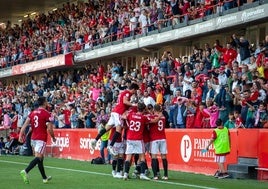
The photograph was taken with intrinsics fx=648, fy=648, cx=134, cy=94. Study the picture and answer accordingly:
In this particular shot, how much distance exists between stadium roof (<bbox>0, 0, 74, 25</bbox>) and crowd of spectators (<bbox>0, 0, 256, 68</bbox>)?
37.8 inches

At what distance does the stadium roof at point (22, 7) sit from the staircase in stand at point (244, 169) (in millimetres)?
37087

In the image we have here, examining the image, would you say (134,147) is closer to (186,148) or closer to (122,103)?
(122,103)

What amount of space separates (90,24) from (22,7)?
1832 centimetres

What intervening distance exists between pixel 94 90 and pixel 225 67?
10.9 meters

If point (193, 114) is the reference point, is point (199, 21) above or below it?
above

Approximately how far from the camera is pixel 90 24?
40438mm

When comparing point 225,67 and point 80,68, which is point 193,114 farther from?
point 80,68

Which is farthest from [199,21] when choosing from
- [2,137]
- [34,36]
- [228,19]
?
[34,36]

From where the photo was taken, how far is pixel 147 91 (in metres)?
26.1

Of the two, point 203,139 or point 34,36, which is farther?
point 34,36

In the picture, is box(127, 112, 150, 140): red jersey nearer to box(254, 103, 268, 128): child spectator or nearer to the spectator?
box(254, 103, 268, 128): child spectator

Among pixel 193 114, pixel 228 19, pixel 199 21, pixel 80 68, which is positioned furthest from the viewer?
pixel 80 68

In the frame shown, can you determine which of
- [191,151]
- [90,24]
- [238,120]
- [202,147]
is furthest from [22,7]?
[238,120]

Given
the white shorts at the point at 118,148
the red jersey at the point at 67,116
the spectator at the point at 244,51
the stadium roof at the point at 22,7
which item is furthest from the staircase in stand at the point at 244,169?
the stadium roof at the point at 22,7
